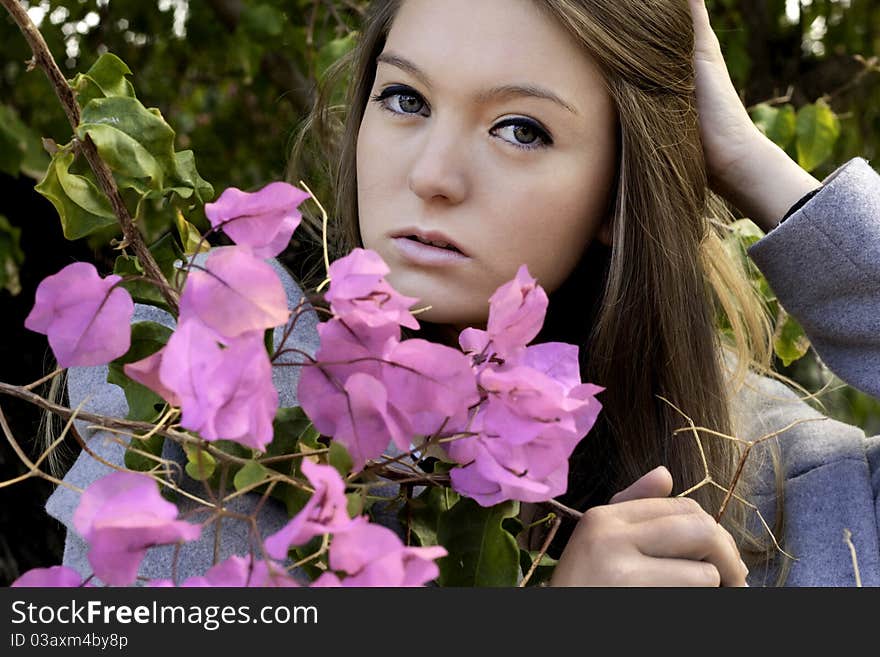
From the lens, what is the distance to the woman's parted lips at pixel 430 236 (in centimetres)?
90

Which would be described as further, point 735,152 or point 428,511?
point 735,152

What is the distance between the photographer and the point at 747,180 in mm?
1190

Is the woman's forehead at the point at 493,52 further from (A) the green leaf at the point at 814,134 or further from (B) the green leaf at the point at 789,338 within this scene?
(A) the green leaf at the point at 814,134

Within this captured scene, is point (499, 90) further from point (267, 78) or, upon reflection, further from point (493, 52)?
point (267, 78)

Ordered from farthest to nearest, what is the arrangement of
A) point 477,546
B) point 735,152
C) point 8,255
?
point 8,255 → point 735,152 → point 477,546

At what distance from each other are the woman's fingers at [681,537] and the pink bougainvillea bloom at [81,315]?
35 cm

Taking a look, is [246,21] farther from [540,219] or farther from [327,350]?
[327,350]

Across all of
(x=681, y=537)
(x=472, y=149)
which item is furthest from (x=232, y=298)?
(x=472, y=149)

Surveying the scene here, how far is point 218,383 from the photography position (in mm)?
448

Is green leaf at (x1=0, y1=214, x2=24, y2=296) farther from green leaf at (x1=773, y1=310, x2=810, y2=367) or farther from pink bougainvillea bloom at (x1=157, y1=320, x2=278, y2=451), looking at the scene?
pink bougainvillea bloom at (x1=157, y1=320, x2=278, y2=451)

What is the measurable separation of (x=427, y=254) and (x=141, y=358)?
1.02ft

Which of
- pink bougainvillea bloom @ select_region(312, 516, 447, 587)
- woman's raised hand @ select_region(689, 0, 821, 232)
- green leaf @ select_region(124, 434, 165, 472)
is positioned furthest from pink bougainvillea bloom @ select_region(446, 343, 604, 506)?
woman's raised hand @ select_region(689, 0, 821, 232)

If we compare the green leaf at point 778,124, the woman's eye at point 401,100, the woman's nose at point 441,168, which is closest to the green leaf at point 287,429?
the woman's nose at point 441,168
